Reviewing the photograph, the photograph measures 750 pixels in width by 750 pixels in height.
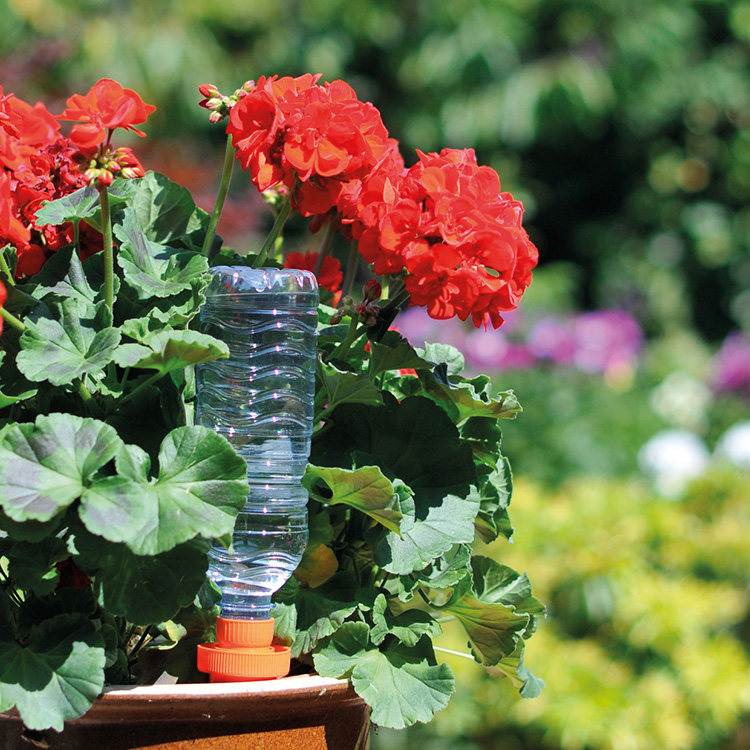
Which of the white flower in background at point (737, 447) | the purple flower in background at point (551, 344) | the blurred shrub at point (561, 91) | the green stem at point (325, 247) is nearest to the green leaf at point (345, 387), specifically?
the green stem at point (325, 247)

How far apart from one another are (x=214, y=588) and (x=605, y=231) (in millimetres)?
10605

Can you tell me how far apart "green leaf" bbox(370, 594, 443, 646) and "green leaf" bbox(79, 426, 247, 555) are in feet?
0.66

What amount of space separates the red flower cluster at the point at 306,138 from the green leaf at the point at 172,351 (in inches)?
7.2

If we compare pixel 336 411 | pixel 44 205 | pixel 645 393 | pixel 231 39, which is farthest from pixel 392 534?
pixel 231 39

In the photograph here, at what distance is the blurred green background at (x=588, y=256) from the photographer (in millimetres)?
2695

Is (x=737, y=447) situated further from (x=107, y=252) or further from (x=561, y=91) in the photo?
(x=561, y=91)

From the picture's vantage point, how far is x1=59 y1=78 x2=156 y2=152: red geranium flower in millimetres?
732

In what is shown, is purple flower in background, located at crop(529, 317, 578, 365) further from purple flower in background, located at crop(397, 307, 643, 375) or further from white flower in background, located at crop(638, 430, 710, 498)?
white flower in background, located at crop(638, 430, 710, 498)

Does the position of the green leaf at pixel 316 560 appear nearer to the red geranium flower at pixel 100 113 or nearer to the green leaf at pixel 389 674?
the green leaf at pixel 389 674

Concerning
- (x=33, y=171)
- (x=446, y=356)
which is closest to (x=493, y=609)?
(x=446, y=356)

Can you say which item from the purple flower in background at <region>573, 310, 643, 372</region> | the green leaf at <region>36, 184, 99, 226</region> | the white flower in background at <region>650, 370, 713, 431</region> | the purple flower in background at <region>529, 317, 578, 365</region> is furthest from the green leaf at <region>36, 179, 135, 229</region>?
the purple flower in background at <region>573, 310, 643, 372</region>

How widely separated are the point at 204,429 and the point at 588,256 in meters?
10.9

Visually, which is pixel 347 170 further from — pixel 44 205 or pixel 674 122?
pixel 674 122

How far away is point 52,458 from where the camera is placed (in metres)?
0.68
